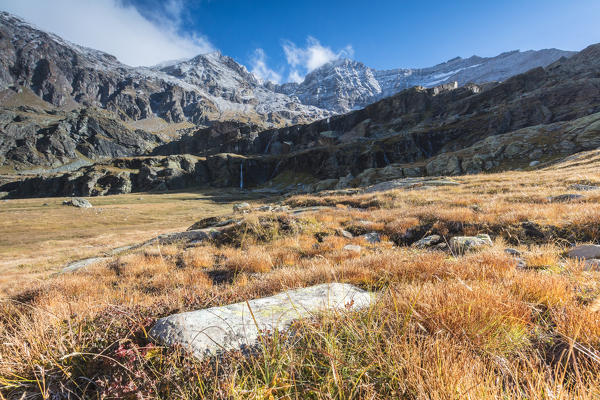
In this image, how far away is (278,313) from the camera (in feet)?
6.88

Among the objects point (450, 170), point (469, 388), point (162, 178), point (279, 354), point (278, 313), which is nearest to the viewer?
point (469, 388)

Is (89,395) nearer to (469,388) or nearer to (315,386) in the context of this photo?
(315,386)

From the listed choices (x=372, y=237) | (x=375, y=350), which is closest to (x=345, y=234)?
(x=372, y=237)

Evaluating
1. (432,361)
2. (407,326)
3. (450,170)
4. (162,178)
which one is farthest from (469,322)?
(162,178)

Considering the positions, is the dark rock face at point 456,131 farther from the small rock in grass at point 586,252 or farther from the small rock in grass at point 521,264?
the small rock in grass at point 521,264

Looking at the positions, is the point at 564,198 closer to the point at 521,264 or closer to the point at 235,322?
the point at 521,264

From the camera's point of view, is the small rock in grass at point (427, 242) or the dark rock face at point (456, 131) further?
the dark rock face at point (456, 131)

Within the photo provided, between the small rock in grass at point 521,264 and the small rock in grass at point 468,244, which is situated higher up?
the small rock in grass at point 521,264

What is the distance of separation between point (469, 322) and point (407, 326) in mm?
425

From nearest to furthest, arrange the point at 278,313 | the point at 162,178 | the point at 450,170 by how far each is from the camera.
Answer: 1. the point at 278,313
2. the point at 450,170
3. the point at 162,178

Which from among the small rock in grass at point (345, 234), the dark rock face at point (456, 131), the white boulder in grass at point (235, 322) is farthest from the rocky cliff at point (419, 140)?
the white boulder in grass at point (235, 322)

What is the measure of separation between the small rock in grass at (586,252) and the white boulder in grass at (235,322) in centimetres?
396

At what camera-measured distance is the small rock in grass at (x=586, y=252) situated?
11.9 ft

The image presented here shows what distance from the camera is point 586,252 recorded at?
380cm
